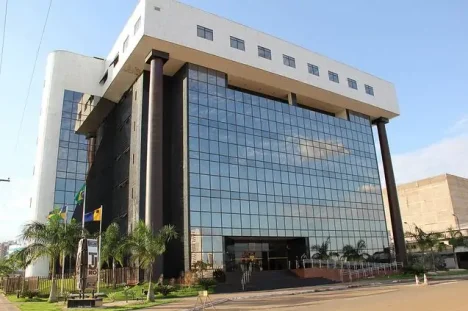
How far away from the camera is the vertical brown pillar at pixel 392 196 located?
59.8 metres

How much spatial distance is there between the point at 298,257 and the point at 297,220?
462cm

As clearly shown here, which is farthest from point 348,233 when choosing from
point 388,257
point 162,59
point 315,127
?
point 162,59

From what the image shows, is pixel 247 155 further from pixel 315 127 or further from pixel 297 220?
pixel 315 127

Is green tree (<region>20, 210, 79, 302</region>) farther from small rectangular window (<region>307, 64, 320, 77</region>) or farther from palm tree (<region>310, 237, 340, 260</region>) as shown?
small rectangular window (<region>307, 64, 320, 77</region>)

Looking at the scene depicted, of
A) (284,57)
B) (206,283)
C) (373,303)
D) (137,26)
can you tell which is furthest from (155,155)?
(373,303)

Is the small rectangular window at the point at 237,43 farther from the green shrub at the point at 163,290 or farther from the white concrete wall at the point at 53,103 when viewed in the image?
the green shrub at the point at 163,290

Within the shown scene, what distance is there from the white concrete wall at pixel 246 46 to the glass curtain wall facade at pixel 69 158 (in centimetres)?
1980

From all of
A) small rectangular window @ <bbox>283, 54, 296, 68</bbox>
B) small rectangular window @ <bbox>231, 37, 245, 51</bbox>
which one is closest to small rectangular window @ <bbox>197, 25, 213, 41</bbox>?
small rectangular window @ <bbox>231, 37, 245, 51</bbox>

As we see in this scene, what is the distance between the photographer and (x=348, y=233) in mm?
55219

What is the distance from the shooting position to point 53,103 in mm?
53281

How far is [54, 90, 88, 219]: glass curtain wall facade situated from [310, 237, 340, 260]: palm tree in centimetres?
3116

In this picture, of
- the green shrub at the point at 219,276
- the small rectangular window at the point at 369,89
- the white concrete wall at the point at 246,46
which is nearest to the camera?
the green shrub at the point at 219,276

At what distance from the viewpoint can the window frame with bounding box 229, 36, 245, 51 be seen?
47719 mm

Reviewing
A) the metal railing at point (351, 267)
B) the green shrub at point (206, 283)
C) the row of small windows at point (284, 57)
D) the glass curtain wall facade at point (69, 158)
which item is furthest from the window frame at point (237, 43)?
the green shrub at point (206, 283)
